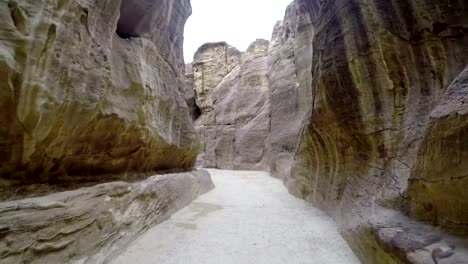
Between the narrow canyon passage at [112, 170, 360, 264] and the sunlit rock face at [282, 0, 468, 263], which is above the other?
the sunlit rock face at [282, 0, 468, 263]

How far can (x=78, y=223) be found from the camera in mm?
2182

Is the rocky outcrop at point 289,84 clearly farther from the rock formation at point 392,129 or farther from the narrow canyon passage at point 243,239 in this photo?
the narrow canyon passage at point 243,239

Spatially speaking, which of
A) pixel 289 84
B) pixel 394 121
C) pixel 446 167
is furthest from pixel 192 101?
pixel 446 167

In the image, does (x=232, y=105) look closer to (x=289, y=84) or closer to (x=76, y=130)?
(x=289, y=84)

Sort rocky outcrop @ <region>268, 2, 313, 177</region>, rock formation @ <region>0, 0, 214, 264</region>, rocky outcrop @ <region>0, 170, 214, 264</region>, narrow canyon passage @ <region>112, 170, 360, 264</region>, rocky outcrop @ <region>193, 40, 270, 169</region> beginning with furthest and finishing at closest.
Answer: rocky outcrop @ <region>193, 40, 270, 169</region> → rocky outcrop @ <region>268, 2, 313, 177</region> → narrow canyon passage @ <region>112, 170, 360, 264</region> → rock formation @ <region>0, 0, 214, 264</region> → rocky outcrop @ <region>0, 170, 214, 264</region>

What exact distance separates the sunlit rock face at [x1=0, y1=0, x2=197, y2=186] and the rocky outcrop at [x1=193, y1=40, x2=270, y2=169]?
1016 centimetres

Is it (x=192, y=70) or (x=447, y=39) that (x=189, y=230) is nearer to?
(x=447, y=39)

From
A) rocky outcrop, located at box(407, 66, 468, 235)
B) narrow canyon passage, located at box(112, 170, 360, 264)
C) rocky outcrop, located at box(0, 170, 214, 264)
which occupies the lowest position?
narrow canyon passage, located at box(112, 170, 360, 264)

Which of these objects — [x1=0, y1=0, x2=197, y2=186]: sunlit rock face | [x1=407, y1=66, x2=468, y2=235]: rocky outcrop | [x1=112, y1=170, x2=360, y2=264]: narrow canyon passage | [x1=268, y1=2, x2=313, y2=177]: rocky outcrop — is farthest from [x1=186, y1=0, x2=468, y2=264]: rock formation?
[x1=268, y1=2, x2=313, y2=177]: rocky outcrop

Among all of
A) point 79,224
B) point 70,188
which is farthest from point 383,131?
point 70,188

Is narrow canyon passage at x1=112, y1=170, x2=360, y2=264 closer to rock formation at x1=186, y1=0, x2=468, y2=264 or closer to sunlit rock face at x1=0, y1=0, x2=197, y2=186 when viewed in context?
rock formation at x1=186, y1=0, x2=468, y2=264

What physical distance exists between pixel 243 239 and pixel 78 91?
2.54m

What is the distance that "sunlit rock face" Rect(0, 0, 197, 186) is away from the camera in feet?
6.15

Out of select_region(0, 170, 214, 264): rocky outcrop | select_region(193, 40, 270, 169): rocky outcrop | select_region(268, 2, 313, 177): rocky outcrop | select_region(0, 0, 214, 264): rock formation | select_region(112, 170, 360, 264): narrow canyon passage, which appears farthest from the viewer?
select_region(193, 40, 270, 169): rocky outcrop
